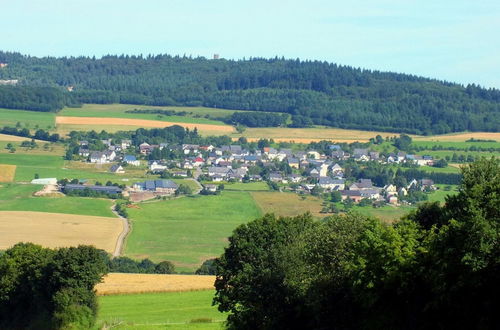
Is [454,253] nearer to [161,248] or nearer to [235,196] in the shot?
[161,248]

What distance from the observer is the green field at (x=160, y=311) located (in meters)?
42.9

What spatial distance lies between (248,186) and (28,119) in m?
59.5

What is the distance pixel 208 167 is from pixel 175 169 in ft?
20.9

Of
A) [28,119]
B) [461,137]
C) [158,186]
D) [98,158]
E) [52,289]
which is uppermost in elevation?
[52,289]

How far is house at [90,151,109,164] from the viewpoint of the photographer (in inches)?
5792

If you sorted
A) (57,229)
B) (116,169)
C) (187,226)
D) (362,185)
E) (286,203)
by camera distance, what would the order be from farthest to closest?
(116,169), (362,185), (286,203), (187,226), (57,229)

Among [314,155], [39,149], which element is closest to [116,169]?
[39,149]

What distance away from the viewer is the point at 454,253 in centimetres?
2892

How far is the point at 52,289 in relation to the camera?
1775 inches

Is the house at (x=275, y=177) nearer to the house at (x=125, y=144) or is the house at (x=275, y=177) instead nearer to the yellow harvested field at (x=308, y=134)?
the house at (x=125, y=144)

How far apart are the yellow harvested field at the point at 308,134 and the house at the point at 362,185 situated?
40.0 m

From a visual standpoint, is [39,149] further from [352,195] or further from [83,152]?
[352,195]

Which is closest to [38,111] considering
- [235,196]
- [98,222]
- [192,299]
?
[235,196]

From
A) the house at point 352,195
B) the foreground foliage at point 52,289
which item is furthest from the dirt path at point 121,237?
the house at point 352,195
